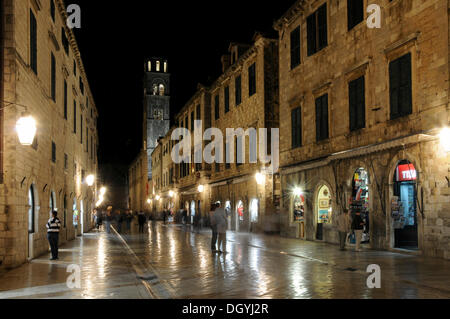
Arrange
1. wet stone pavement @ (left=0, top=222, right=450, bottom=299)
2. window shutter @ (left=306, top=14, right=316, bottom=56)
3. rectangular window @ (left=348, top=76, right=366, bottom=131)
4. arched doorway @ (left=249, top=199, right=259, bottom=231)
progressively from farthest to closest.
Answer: arched doorway @ (left=249, top=199, right=259, bottom=231), window shutter @ (left=306, top=14, right=316, bottom=56), rectangular window @ (left=348, top=76, right=366, bottom=131), wet stone pavement @ (left=0, top=222, right=450, bottom=299)

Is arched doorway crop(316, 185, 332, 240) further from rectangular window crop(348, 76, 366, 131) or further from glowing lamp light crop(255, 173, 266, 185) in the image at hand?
glowing lamp light crop(255, 173, 266, 185)

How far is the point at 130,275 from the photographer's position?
39.3 feet

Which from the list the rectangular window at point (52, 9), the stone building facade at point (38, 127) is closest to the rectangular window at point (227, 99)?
the stone building facade at point (38, 127)

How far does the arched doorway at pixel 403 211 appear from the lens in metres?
16.5

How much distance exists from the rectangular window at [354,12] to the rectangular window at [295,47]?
4794mm

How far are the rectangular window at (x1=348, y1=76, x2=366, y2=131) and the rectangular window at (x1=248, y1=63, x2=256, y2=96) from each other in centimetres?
1130

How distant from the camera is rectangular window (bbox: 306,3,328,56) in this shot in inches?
839

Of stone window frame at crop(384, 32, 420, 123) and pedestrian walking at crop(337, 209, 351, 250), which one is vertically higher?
stone window frame at crop(384, 32, 420, 123)

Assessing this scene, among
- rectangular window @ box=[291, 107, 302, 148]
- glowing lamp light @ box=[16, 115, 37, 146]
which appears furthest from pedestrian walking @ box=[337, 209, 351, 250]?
glowing lamp light @ box=[16, 115, 37, 146]

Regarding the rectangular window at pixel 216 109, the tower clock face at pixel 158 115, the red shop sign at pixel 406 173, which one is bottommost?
the red shop sign at pixel 406 173

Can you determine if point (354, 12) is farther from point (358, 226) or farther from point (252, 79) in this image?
point (252, 79)

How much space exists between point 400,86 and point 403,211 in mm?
4273

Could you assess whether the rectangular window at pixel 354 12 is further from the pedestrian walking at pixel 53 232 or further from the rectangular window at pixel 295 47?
the pedestrian walking at pixel 53 232

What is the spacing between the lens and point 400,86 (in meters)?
16.1
